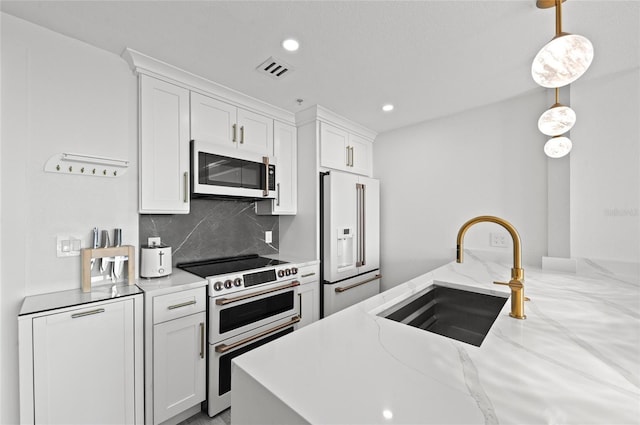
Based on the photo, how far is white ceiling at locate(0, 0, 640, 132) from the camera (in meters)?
1.38

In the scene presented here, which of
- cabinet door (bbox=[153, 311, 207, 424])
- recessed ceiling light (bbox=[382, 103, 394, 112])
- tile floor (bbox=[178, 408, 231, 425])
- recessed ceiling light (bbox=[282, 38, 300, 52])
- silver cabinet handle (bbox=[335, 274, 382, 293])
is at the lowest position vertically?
tile floor (bbox=[178, 408, 231, 425])

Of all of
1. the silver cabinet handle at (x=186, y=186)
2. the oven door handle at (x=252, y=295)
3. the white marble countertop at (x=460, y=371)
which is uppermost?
the silver cabinet handle at (x=186, y=186)

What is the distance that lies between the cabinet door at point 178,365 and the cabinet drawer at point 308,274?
0.88 meters

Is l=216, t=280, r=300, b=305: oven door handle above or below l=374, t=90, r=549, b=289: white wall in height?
below

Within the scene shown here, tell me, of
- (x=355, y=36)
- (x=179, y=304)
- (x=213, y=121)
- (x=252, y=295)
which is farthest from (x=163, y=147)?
(x=355, y=36)

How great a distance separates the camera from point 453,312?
158 cm

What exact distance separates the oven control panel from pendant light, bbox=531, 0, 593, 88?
76.1 inches

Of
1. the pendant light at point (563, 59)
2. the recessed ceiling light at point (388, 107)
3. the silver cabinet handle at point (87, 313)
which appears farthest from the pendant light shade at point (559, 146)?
the silver cabinet handle at point (87, 313)

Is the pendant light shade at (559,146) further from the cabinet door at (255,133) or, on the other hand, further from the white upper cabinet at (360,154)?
the cabinet door at (255,133)

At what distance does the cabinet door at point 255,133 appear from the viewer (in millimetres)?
2393

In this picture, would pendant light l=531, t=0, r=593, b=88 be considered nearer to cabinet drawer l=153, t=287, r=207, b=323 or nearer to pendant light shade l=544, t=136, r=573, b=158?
pendant light shade l=544, t=136, r=573, b=158

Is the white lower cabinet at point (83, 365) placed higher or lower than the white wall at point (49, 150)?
lower

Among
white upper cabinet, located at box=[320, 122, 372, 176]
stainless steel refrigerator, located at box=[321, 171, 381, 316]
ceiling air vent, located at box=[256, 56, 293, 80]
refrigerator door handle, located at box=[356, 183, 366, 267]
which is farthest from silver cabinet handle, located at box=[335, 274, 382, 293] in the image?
ceiling air vent, located at box=[256, 56, 293, 80]

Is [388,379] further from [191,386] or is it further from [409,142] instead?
[409,142]
